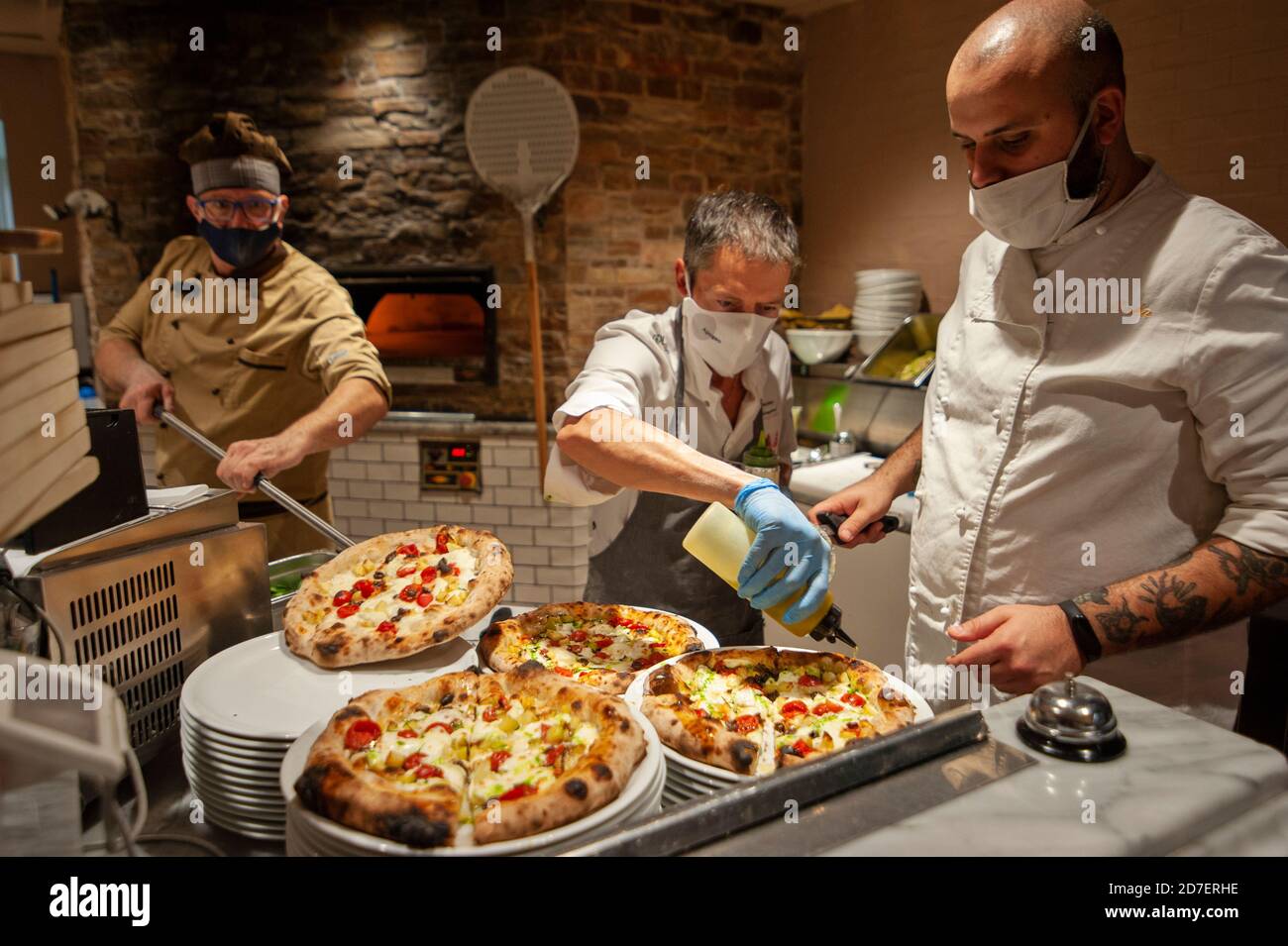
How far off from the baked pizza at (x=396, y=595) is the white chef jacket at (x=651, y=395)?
33 centimetres

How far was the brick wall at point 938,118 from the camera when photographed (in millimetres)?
3303

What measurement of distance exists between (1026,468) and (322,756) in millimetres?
1372

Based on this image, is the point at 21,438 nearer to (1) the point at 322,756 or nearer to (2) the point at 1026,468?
(1) the point at 322,756

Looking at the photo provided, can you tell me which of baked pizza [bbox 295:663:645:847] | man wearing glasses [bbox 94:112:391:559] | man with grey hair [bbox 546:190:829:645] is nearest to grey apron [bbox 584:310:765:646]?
man with grey hair [bbox 546:190:829:645]

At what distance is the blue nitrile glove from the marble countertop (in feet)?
1.13

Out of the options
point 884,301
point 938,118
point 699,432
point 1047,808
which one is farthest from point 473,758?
point 938,118

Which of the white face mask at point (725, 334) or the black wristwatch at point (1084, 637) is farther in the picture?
the white face mask at point (725, 334)

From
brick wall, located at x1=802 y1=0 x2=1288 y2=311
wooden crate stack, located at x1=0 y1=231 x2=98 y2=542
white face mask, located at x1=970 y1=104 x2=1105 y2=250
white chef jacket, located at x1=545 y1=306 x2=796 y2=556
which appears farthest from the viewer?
brick wall, located at x1=802 y1=0 x2=1288 y2=311

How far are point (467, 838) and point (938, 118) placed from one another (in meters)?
4.51

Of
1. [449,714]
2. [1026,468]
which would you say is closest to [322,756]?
[449,714]

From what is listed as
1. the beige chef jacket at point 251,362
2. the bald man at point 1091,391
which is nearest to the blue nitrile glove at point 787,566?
the bald man at point 1091,391

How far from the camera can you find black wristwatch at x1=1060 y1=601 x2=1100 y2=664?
4.68 ft

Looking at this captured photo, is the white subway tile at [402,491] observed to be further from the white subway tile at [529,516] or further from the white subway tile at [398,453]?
the white subway tile at [529,516]

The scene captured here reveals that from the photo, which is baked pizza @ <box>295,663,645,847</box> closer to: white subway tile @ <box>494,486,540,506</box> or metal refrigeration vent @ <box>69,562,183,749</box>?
metal refrigeration vent @ <box>69,562,183,749</box>
